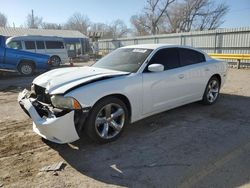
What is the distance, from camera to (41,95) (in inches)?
157

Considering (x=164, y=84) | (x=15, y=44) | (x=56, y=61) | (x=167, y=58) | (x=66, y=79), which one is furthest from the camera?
(x=56, y=61)

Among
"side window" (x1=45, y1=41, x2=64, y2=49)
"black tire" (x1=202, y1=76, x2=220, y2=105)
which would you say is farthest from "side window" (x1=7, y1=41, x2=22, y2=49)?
"black tire" (x1=202, y1=76, x2=220, y2=105)

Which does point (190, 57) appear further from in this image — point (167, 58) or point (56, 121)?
point (56, 121)

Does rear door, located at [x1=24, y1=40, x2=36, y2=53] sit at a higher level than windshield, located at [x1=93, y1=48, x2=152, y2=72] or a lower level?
higher

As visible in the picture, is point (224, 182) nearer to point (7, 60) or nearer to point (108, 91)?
point (108, 91)

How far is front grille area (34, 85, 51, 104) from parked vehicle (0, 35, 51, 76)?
8846 millimetres

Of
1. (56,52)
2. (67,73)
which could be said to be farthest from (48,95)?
(56,52)

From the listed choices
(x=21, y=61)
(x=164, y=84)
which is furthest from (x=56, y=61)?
(x=164, y=84)

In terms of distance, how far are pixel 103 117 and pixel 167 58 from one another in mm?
2009

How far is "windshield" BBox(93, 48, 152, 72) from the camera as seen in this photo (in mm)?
4601

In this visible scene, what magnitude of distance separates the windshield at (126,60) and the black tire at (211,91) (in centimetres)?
216

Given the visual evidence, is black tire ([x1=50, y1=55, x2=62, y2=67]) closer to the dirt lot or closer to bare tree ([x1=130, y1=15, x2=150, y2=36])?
the dirt lot

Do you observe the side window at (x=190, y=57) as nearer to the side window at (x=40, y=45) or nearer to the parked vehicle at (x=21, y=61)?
the parked vehicle at (x=21, y=61)

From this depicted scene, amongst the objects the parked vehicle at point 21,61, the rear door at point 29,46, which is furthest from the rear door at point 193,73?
the rear door at point 29,46
